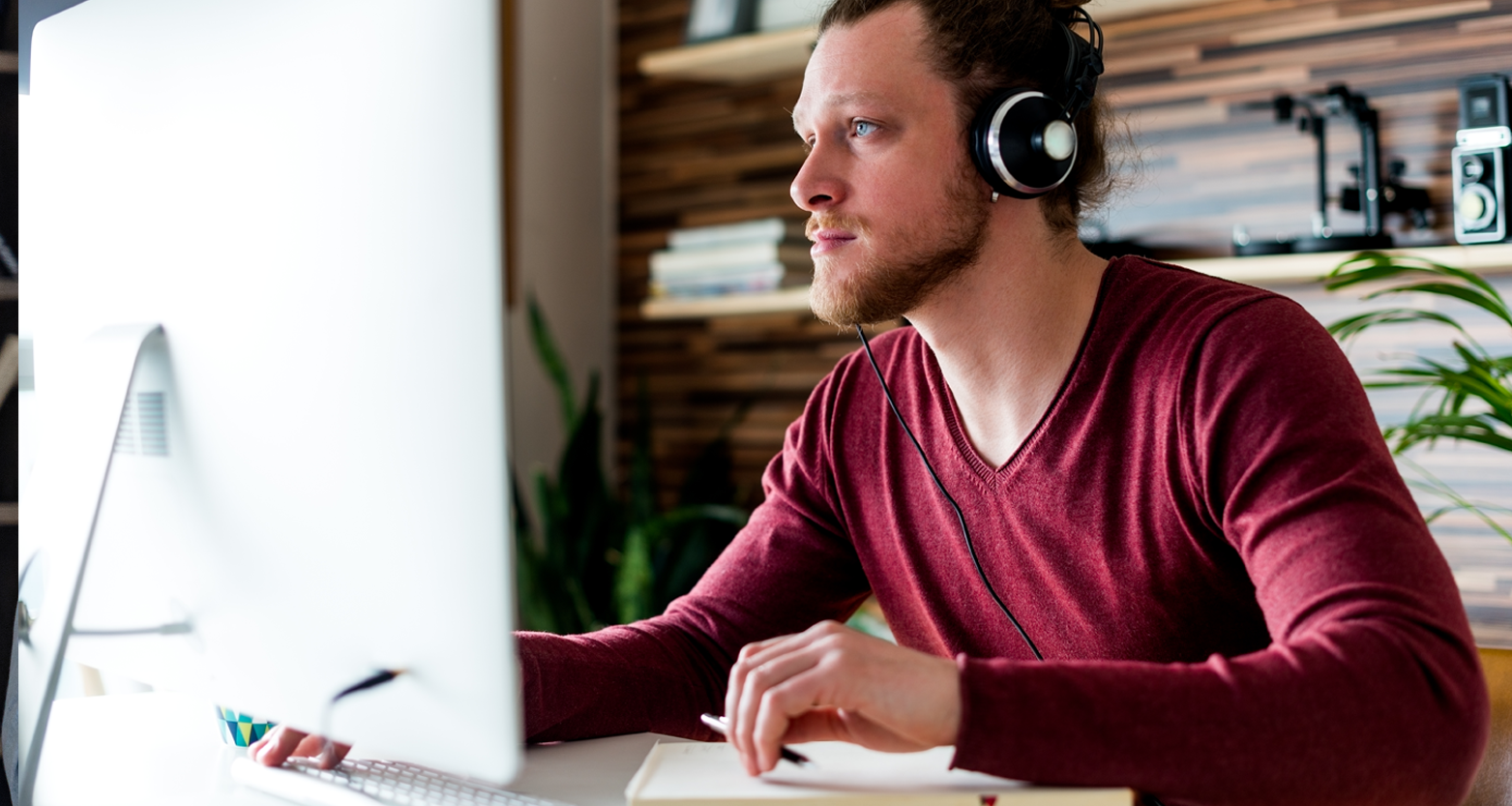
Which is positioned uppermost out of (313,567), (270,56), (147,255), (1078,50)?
(1078,50)

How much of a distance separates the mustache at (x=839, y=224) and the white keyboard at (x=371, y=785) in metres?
0.57

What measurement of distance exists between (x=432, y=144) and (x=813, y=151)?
575 millimetres

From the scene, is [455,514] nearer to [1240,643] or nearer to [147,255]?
[147,255]

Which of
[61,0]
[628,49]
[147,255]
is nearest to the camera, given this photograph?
[147,255]

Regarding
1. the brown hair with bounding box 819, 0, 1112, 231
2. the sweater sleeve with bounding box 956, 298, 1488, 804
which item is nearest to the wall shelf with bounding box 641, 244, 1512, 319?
the brown hair with bounding box 819, 0, 1112, 231

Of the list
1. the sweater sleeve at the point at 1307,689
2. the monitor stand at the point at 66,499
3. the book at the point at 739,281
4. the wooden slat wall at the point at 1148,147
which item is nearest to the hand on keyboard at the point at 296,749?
the monitor stand at the point at 66,499

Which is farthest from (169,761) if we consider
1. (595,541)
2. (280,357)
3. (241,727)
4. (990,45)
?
(595,541)

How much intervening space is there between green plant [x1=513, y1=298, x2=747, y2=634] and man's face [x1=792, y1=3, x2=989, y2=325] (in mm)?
1319

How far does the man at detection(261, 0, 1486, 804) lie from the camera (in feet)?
2.30

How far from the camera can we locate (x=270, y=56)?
712 millimetres

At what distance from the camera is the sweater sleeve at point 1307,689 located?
0.69 m

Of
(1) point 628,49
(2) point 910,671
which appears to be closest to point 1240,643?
(2) point 910,671

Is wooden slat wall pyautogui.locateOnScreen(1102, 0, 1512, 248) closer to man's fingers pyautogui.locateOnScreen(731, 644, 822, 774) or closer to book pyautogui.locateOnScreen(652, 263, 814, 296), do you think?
book pyautogui.locateOnScreen(652, 263, 814, 296)

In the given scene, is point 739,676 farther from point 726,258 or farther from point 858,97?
point 726,258
